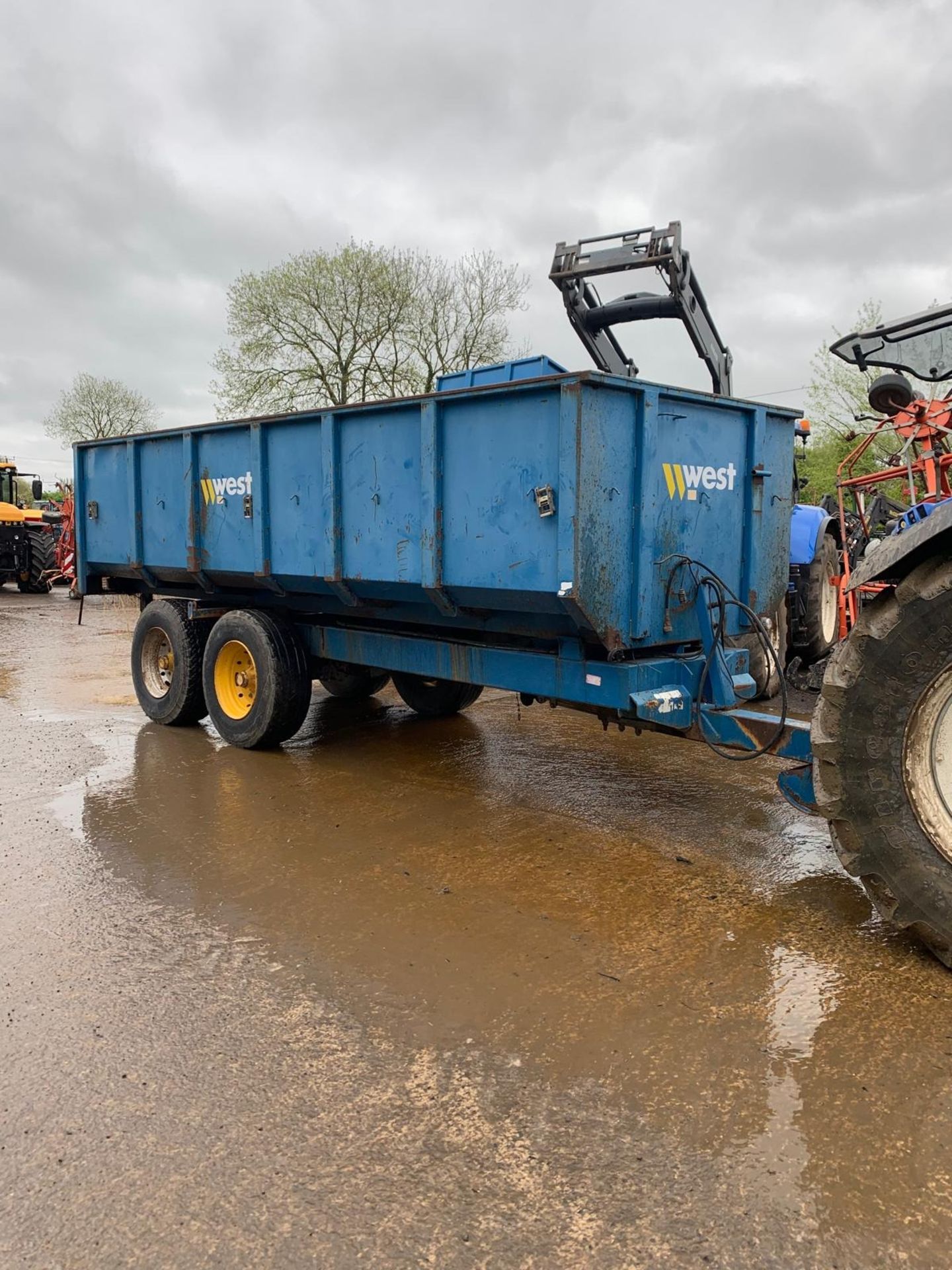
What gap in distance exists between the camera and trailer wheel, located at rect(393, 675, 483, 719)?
7.12m

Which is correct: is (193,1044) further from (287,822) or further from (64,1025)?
(287,822)

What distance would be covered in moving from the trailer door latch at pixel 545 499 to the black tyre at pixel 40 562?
1920 centimetres

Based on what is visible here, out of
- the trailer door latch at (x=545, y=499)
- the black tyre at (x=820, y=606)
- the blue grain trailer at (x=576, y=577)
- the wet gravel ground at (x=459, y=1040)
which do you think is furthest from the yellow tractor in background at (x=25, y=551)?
the trailer door latch at (x=545, y=499)

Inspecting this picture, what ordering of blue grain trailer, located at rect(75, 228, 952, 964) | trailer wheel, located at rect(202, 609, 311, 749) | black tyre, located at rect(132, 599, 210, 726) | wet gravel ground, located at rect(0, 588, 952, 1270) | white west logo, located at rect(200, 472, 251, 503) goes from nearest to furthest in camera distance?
wet gravel ground, located at rect(0, 588, 952, 1270) → blue grain trailer, located at rect(75, 228, 952, 964) → white west logo, located at rect(200, 472, 251, 503) → trailer wheel, located at rect(202, 609, 311, 749) → black tyre, located at rect(132, 599, 210, 726)

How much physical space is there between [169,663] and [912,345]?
571 centimetres

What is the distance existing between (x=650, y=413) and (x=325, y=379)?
76.5 ft

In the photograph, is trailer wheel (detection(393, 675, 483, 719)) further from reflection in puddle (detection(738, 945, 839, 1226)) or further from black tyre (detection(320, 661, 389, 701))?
reflection in puddle (detection(738, 945, 839, 1226))

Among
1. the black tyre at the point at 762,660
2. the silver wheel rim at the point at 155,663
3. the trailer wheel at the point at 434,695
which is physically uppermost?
the black tyre at the point at 762,660

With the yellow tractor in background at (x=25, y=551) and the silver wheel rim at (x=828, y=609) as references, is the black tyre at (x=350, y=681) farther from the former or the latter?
the yellow tractor in background at (x=25, y=551)

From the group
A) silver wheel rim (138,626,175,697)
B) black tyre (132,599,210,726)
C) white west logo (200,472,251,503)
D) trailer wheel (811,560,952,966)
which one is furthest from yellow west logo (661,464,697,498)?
silver wheel rim (138,626,175,697)

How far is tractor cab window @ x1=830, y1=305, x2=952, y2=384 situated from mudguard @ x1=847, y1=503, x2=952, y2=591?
1.08 meters

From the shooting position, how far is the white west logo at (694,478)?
14.2 ft

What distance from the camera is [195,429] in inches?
245

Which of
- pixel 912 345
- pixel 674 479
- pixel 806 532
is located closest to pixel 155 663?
pixel 674 479
